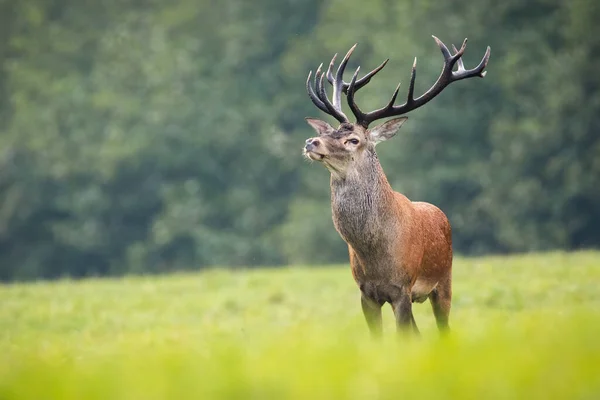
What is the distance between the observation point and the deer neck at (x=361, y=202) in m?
7.28

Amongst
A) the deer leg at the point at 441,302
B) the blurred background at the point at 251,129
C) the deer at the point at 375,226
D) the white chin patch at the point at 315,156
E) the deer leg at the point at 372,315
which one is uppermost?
the white chin patch at the point at 315,156

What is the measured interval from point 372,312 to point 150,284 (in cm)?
1108

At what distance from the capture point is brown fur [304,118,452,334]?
7207 millimetres

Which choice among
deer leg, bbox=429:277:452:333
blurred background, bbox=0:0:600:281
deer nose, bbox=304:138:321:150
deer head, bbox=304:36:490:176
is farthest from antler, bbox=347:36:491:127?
blurred background, bbox=0:0:600:281

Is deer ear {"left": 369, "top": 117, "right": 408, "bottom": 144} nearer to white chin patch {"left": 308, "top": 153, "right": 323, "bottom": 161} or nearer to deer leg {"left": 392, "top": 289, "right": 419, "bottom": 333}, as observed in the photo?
white chin patch {"left": 308, "top": 153, "right": 323, "bottom": 161}

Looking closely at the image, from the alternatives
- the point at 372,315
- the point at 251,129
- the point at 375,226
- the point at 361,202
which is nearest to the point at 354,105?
the point at 361,202

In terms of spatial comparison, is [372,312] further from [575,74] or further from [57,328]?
[575,74]

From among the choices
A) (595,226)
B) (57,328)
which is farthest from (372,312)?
(595,226)

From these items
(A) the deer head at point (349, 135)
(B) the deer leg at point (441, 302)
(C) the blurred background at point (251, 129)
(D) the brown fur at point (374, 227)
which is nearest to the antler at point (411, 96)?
(A) the deer head at point (349, 135)

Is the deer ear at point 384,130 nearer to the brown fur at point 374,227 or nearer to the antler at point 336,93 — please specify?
the brown fur at point 374,227

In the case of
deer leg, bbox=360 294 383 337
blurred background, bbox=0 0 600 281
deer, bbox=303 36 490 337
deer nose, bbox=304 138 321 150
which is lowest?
blurred background, bbox=0 0 600 281

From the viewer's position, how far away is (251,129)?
38.7 metres

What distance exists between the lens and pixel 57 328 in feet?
43.7

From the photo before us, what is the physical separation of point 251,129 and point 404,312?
104 ft
